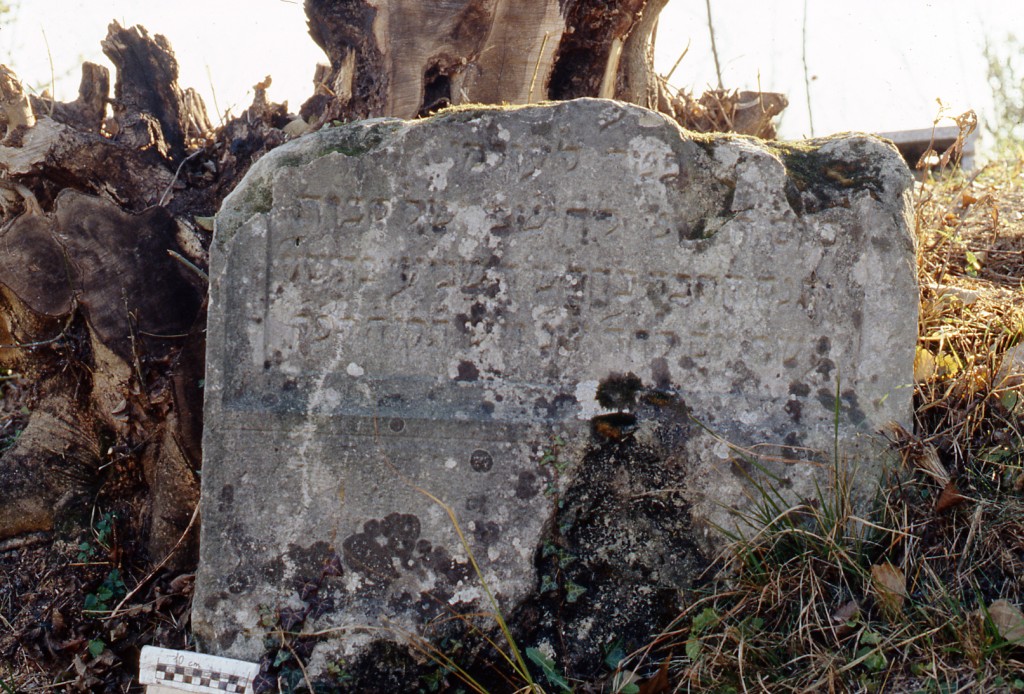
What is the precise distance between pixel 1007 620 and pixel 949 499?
0.38 m

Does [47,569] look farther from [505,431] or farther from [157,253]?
[505,431]

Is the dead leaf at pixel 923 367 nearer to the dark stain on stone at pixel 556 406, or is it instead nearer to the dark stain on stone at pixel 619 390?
the dark stain on stone at pixel 619 390

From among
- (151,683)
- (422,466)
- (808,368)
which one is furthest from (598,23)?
(151,683)

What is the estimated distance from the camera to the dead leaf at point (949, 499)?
261 centimetres

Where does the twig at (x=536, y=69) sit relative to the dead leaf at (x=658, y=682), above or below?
above

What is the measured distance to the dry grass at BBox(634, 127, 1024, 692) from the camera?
231 centimetres

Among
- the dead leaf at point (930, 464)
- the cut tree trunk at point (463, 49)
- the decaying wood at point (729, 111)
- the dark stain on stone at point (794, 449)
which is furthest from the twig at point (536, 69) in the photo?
the dead leaf at point (930, 464)

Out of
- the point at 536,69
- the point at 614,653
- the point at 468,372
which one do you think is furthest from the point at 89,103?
the point at 614,653

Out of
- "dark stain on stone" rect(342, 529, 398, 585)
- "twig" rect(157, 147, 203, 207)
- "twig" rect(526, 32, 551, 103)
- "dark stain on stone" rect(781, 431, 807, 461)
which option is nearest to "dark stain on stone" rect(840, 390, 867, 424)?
"dark stain on stone" rect(781, 431, 807, 461)

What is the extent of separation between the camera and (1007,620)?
2.33 m

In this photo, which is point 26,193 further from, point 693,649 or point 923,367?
point 923,367

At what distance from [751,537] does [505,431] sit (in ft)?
2.47

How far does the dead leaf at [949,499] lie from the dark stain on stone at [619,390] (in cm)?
91

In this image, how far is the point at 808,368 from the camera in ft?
8.75
